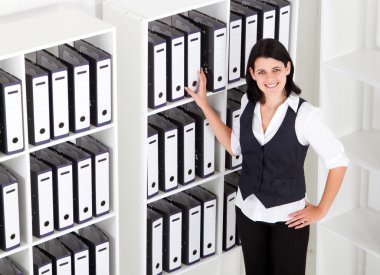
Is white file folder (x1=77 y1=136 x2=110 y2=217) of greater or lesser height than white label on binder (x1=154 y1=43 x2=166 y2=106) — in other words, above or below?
below

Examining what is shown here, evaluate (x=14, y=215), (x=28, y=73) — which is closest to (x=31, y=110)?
(x=28, y=73)

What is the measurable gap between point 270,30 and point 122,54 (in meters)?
0.69

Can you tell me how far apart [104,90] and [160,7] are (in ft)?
1.33

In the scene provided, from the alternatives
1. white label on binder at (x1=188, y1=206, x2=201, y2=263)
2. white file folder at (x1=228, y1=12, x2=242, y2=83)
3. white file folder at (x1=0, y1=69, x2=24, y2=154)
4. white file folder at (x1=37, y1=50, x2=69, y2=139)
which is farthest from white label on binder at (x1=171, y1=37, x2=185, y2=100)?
white file folder at (x1=0, y1=69, x2=24, y2=154)

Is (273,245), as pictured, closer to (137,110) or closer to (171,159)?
(171,159)

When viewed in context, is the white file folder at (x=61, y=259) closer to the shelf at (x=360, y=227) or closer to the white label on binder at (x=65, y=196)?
the white label on binder at (x=65, y=196)

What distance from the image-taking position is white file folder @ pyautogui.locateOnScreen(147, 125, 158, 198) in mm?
4379

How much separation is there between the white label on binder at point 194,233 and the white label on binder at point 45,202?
0.73m

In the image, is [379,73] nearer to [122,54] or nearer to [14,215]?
[122,54]

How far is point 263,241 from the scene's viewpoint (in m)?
4.48

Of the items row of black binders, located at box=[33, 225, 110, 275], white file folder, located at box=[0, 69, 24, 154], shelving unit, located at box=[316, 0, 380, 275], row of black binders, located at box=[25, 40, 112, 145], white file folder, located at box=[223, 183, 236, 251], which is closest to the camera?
white file folder, located at box=[0, 69, 24, 154]

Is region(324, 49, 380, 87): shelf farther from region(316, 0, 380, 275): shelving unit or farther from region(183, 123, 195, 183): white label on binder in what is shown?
region(183, 123, 195, 183): white label on binder

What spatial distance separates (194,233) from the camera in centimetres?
474

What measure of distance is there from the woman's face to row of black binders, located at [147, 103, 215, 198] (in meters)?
0.45
